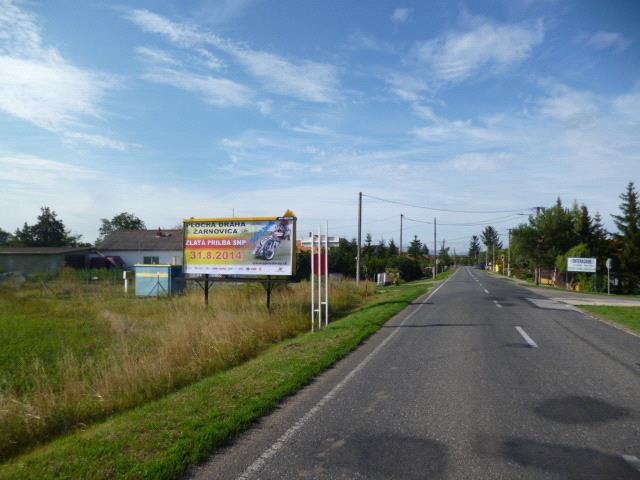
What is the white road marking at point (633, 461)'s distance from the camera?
4246 millimetres

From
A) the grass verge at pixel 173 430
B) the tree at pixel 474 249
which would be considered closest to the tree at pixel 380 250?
the grass verge at pixel 173 430

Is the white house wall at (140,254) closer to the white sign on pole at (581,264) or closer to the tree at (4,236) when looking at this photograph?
the tree at (4,236)

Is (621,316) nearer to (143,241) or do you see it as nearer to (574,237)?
(574,237)

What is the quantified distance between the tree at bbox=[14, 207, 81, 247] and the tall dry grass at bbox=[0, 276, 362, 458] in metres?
58.4

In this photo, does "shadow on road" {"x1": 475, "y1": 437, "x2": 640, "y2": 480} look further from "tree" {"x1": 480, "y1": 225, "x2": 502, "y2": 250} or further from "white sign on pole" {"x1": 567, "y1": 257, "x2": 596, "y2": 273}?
"tree" {"x1": 480, "y1": 225, "x2": 502, "y2": 250}

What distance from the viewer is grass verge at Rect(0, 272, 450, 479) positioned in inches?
168

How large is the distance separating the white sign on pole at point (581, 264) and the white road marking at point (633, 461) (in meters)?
39.2

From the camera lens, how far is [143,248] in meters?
54.4

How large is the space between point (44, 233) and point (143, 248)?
24.7 meters

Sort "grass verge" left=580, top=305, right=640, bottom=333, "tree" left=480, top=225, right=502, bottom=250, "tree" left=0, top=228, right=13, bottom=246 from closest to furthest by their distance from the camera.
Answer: "grass verge" left=580, top=305, right=640, bottom=333 < "tree" left=0, top=228, right=13, bottom=246 < "tree" left=480, top=225, right=502, bottom=250

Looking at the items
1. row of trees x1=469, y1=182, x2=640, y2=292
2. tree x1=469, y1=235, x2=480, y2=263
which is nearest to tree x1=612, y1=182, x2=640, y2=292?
row of trees x1=469, y1=182, x2=640, y2=292

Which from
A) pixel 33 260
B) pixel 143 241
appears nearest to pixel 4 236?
pixel 143 241

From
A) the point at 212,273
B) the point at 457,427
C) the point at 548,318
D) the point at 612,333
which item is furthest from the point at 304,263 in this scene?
the point at 457,427

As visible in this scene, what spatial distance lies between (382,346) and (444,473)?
6.10 metres
